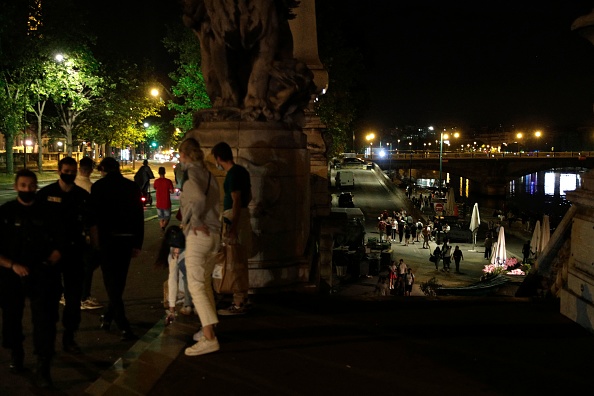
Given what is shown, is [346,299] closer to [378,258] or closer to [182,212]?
[182,212]

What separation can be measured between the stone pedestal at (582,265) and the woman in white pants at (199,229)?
3.39m

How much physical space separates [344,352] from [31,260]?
8.21 ft

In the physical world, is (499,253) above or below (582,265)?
below

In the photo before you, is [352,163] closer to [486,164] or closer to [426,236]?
[486,164]

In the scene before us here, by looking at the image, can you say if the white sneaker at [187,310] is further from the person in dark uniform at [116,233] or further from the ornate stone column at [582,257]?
the ornate stone column at [582,257]

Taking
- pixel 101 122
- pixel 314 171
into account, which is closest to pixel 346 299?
pixel 314 171

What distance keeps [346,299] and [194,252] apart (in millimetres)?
2360

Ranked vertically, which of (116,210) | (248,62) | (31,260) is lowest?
(31,260)

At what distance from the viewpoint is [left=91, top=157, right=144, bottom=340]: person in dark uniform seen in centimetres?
584

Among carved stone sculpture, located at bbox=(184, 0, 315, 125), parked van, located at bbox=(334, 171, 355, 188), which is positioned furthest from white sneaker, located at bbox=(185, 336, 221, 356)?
parked van, located at bbox=(334, 171, 355, 188)

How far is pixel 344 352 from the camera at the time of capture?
17.0ft

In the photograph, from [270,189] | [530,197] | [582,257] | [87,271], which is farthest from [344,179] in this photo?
[530,197]

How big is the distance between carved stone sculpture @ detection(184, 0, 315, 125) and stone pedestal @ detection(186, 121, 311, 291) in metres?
0.26

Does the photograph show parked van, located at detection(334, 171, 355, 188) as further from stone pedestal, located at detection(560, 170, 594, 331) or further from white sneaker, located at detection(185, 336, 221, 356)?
white sneaker, located at detection(185, 336, 221, 356)
